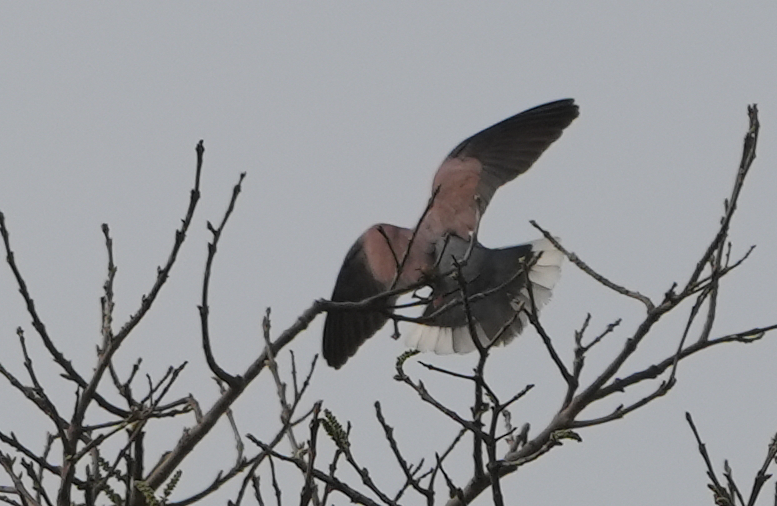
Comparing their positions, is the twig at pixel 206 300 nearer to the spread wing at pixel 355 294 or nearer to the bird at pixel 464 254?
the bird at pixel 464 254

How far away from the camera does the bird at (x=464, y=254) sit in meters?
5.66

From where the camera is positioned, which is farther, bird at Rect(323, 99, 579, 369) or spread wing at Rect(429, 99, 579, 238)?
spread wing at Rect(429, 99, 579, 238)

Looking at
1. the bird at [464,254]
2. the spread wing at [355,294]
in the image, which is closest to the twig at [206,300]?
the bird at [464,254]

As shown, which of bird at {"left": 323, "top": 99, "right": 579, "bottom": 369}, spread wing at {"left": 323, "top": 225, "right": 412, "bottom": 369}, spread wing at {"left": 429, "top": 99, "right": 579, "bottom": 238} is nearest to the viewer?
bird at {"left": 323, "top": 99, "right": 579, "bottom": 369}

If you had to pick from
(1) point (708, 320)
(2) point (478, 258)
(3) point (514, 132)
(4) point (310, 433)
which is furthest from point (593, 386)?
(3) point (514, 132)

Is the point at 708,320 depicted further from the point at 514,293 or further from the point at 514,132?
the point at 514,132

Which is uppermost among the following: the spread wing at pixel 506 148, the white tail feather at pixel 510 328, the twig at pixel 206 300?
the spread wing at pixel 506 148

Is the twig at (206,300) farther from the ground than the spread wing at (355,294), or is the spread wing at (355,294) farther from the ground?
the spread wing at (355,294)

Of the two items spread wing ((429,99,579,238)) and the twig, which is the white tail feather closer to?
spread wing ((429,99,579,238))

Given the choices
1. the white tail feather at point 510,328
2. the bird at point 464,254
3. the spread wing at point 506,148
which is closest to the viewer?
the bird at point 464,254

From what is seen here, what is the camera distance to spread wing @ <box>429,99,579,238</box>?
6.30 m

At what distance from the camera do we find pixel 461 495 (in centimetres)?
286

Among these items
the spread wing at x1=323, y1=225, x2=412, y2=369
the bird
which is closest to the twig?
the bird

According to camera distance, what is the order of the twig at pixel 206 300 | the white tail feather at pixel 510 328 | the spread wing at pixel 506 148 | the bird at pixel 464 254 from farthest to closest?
the spread wing at pixel 506 148
the white tail feather at pixel 510 328
the bird at pixel 464 254
the twig at pixel 206 300
